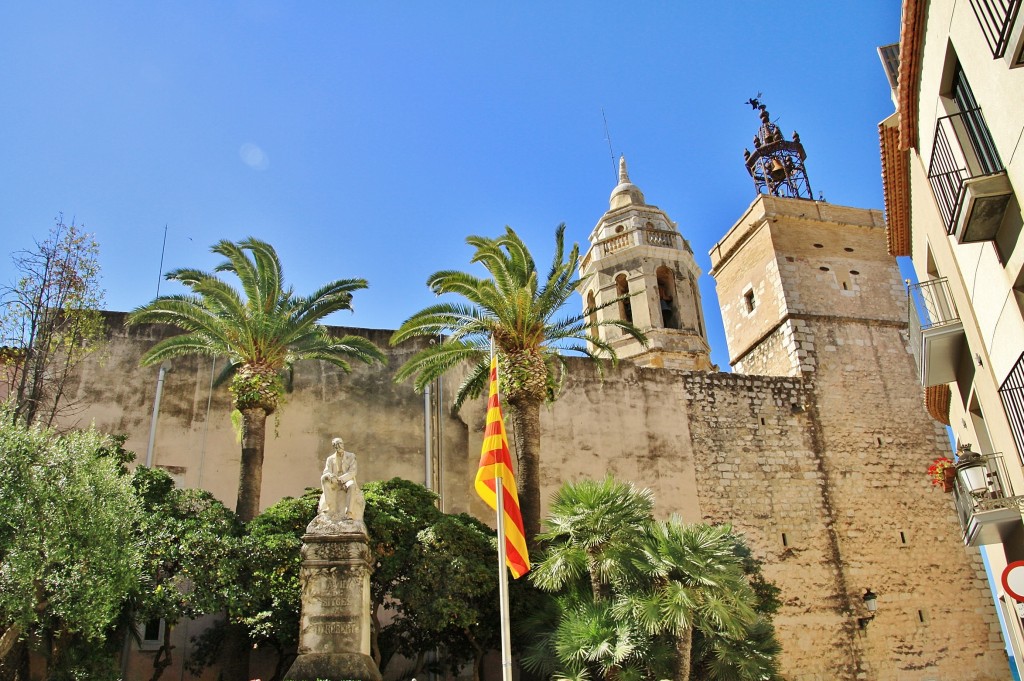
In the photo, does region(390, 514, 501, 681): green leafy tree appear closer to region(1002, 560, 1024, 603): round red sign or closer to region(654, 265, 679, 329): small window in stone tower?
region(1002, 560, 1024, 603): round red sign

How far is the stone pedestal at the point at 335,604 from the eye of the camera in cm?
1145

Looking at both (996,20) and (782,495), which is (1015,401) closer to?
(996,20)

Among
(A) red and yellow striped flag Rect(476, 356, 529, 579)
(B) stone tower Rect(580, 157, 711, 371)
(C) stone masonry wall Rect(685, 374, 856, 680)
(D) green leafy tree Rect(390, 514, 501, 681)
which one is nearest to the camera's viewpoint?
(A) red and yellow striped flag Rect(476, 356, 529, 579)

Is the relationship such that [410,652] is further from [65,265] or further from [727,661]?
[65,265]

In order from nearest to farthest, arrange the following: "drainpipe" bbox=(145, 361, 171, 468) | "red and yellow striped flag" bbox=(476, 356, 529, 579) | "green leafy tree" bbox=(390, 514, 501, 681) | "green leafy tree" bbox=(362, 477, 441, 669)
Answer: "red and yellow striped flag" bbox=(476, 356, 529, 579) < "green leafy tree" bbox=(390, 514, 501, 681) < "green leafy tree" bbox=(362, 477, 441, 669) < "drainpipe" bbox=(145, 361, 171, 468)

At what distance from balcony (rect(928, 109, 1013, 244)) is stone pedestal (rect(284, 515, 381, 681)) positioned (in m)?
8.85

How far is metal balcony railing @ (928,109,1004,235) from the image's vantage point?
8.28 metres

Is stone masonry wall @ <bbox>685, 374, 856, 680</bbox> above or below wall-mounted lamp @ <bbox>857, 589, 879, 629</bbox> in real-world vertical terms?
above

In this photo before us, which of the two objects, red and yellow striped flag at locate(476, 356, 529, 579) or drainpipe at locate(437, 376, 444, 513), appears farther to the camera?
drainpipe at locate(437, 376, 444, 513)

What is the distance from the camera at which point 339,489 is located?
12.6 meters

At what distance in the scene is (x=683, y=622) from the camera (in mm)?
11656

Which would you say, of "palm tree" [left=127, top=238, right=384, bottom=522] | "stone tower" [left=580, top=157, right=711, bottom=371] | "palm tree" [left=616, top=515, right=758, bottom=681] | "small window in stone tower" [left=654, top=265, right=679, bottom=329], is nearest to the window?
"palm tree" [left=127, top=238, right=384, bottom=522]

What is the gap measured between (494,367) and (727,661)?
18.8ft

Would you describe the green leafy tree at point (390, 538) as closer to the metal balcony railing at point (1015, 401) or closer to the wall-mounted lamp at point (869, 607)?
the metal balcony railing at point (1015, 401)
